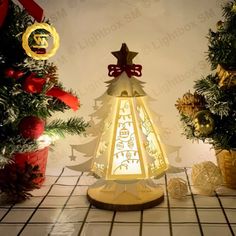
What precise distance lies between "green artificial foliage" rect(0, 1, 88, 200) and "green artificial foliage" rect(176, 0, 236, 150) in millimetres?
439

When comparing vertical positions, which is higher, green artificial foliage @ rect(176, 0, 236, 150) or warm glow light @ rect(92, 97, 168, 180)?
green artificial foliage @ rect(176, 0, 236, 150)

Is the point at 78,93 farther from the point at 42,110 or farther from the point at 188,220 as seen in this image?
the point at 188,220

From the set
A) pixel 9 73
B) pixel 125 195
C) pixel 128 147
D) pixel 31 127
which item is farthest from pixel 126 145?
pixel 9 73

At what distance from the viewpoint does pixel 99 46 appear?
1.37 metres

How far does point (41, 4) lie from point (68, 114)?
375 millimetres

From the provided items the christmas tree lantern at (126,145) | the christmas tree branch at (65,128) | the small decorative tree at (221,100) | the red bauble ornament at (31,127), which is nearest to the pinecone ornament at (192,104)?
the small decorative tree at (221,100)

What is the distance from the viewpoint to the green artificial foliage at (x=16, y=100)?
107 cm

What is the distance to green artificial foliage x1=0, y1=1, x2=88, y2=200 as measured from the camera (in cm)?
107

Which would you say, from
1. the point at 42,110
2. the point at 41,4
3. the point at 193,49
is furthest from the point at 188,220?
the point at 41,4

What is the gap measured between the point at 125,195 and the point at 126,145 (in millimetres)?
137

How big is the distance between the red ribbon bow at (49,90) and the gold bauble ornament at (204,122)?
0.34 meters

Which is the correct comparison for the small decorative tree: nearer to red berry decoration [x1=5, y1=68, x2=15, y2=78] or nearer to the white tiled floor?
the white tiled floor

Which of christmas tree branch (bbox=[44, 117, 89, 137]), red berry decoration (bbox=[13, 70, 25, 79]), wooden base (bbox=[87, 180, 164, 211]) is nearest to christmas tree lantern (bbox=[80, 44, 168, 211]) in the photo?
wooden base (bbox=[87, 180, 164, 211])

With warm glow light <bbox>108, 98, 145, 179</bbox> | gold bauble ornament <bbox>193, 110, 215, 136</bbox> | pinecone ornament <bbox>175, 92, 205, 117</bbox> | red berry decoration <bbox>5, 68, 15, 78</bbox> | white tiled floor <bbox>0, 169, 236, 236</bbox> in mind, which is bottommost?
white tiled floor <bbox>0, 169, 236, 236</bbox>
